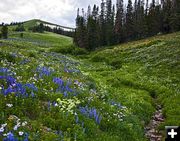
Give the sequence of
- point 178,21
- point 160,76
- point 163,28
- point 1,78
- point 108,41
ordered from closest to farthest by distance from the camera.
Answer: point 1,78, point 160,76, point 178,21, point 163,28, point 108,41

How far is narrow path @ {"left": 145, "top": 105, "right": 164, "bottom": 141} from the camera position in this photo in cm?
1398

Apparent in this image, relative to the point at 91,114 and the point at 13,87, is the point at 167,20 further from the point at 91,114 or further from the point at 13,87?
the point at 13,87

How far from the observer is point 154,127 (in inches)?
623

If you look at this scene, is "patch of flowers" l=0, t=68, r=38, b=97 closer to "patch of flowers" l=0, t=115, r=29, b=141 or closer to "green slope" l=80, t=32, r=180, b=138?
"patch of flowers" l=0, t=115, r=29, b=141

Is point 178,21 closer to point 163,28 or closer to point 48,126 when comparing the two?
point 163,28

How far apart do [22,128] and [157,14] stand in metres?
103

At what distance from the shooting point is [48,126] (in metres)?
9.70

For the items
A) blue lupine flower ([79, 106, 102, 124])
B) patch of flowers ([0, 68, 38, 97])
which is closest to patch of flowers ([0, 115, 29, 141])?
patch of flowers ([0, 68, 38, 97])

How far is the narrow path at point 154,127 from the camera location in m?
14.0

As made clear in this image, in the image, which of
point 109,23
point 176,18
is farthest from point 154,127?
point 109,23

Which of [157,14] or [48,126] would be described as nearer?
[48,126]

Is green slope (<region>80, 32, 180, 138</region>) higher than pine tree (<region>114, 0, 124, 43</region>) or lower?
lower

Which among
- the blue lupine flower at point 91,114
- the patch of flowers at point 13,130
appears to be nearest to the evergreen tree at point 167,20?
the blue lupine flower at point 91,114

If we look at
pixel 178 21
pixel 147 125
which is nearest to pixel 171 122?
pixel 147 125
